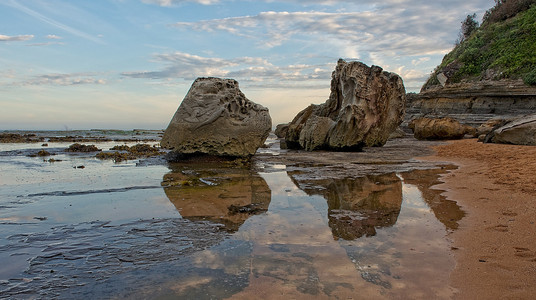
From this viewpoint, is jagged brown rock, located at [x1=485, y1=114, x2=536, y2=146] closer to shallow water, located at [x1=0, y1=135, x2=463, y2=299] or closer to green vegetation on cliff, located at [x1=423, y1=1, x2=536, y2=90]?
shallow water, located at [x1=0, y1=135, x2=463, y2=299]

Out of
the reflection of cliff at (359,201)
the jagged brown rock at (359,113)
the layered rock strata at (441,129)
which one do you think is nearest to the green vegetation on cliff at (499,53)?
the layered rock strata at (441,129)

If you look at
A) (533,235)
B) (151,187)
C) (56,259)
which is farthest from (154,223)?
(533,235)

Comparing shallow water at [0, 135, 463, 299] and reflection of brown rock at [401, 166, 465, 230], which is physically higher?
reflection of brown rock at [401, 166, 465, 230]

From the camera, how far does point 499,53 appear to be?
25109 mm

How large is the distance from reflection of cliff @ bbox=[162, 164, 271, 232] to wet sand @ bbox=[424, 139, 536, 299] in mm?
2346

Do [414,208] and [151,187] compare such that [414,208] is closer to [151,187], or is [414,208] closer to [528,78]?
[151,187]

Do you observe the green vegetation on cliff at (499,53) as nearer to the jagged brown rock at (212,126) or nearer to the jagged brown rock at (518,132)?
the jagged brown rock at (518,132)

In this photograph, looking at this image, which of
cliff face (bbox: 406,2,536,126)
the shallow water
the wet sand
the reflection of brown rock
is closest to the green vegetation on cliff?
cliff face (bbox: 406,2,536,126)

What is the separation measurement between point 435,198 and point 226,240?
3.44m

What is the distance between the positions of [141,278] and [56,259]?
0.99 meters

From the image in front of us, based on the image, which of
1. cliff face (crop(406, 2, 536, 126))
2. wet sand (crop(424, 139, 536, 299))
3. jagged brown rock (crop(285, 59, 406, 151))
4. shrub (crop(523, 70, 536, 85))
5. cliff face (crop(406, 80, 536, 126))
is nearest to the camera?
wet sand (crop(424, 139, 536, 299))


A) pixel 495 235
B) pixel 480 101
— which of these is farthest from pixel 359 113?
pixel 480 101

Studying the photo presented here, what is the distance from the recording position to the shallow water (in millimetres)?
2816

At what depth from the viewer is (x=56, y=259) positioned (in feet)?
11.1
